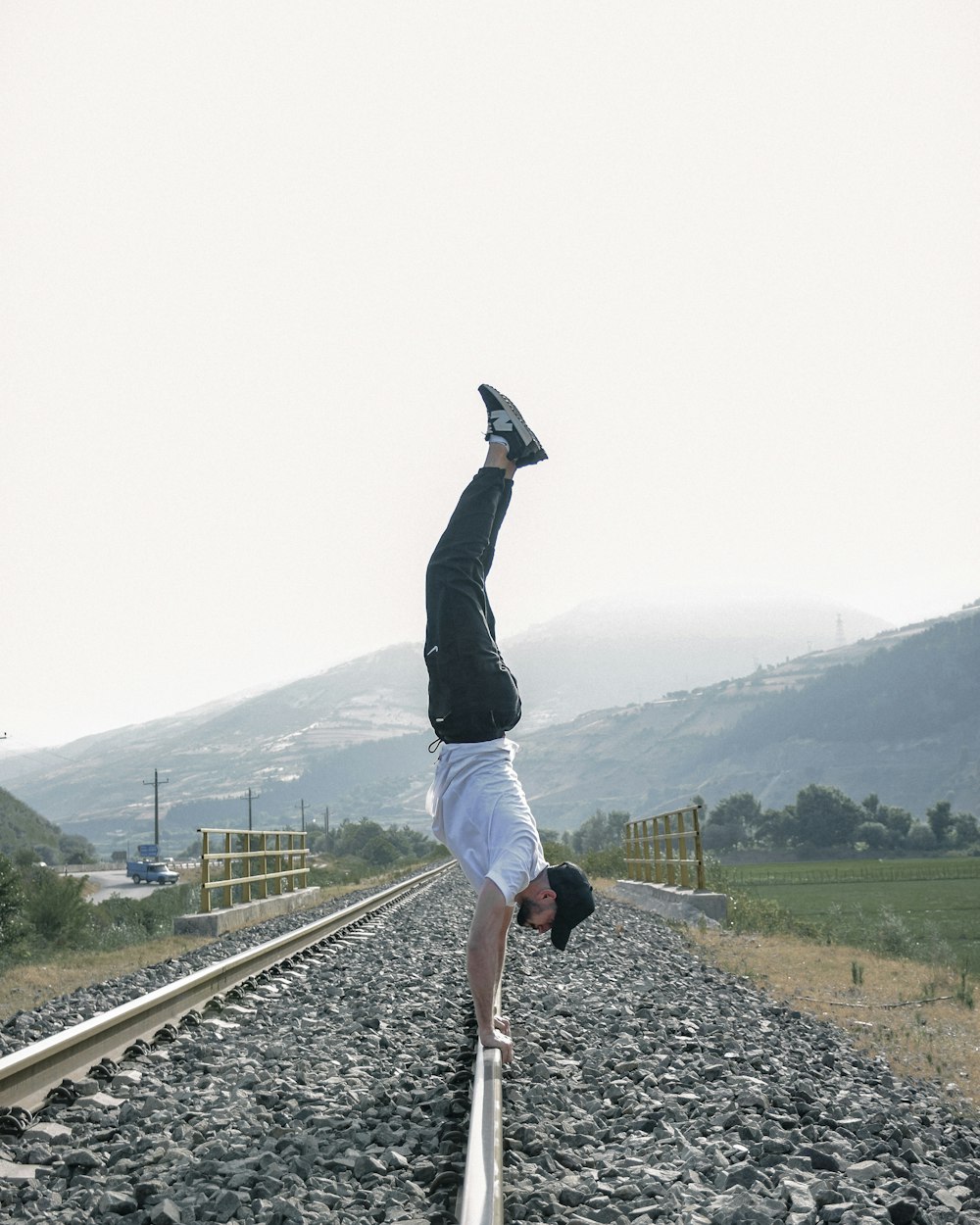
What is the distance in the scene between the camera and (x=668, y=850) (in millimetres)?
13336

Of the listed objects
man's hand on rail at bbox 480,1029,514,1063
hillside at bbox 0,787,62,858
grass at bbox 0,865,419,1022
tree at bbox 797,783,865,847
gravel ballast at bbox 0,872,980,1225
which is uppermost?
man's hand on rail at bbox 480,1029,514,1063

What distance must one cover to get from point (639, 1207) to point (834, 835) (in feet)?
324

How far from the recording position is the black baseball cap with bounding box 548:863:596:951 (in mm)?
3547

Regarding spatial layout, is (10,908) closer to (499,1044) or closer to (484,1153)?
(499,1044)

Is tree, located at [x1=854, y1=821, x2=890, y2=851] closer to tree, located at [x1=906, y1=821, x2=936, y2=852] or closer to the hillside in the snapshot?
tree, located at [x1=906, y1=821, x2=936, y2=852]

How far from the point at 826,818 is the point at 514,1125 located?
324 feet

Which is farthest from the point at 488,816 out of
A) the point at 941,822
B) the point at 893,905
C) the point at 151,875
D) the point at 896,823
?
the point at 896,823

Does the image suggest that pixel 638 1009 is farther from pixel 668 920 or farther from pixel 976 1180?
pixel 668 920

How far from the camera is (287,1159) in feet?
8.91

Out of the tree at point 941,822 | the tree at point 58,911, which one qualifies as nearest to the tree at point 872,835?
the tree at point 941,822

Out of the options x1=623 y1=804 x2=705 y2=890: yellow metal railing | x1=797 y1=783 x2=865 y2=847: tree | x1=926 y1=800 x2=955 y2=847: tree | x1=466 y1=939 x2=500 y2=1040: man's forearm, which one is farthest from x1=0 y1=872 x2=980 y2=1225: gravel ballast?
x1=926 y1=800 x2=955 y2=847: tree

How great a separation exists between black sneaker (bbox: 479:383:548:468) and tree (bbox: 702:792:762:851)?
309ft

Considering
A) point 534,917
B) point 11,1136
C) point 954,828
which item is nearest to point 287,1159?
point 11,1136

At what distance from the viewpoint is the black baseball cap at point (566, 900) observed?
140 inches
